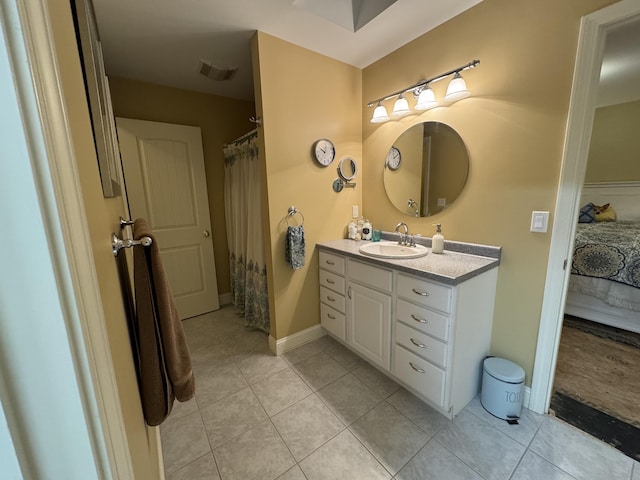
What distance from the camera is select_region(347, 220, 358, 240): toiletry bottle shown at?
2.40 meters

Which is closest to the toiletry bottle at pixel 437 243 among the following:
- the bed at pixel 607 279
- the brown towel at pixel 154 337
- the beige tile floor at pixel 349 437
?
the beige tile floor at pixel 349 437

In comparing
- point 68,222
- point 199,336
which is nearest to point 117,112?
point 199,336

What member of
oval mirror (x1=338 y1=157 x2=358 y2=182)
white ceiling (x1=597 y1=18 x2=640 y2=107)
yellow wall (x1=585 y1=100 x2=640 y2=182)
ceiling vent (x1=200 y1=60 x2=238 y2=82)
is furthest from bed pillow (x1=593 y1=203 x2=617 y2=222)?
ceiling vent (x1=200 y1=60 x2=238 y2=82)

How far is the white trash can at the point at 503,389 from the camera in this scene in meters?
1.48

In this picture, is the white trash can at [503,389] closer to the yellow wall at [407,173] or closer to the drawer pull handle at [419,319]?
the drawer pull handle at [419,319]

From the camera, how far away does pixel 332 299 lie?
86.8 inches

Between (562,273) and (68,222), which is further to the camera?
(562,273)

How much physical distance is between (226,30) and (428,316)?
2.27 metres

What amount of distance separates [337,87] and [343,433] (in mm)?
2516

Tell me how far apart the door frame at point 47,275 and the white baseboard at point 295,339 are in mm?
1915

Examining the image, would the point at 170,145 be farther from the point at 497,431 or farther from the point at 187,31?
the point at 497,431

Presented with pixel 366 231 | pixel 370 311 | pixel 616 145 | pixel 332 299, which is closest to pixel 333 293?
pixel 332 299

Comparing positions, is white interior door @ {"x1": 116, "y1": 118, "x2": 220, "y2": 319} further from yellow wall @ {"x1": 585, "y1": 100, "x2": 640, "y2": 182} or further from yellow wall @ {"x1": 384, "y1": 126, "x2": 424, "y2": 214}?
yellow wall @ {"x1": 585, "y1": 100, "x2": 640, "y2": 182}

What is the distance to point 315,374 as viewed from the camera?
1938 mm
